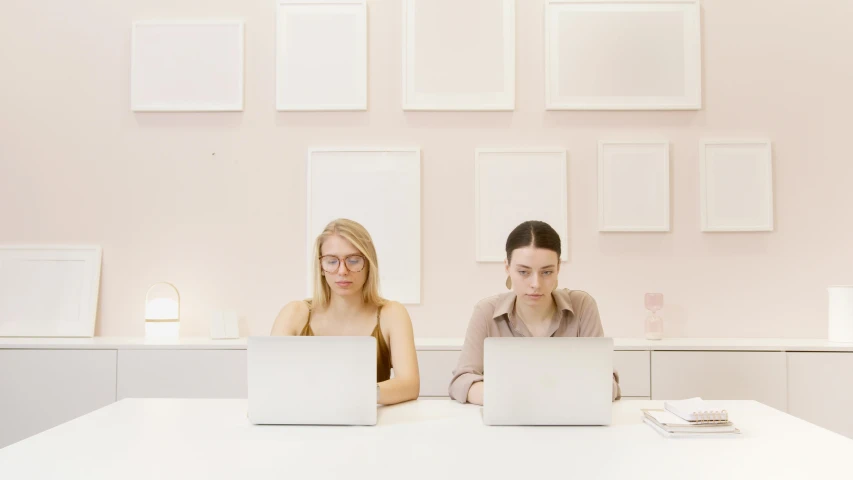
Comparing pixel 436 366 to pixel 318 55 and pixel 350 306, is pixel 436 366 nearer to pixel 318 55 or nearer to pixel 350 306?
pixel 350 306

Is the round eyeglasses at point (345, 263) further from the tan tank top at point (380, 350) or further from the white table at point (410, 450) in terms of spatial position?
the white table at point (410, 450)

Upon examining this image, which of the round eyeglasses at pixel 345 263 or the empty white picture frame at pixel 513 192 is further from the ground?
the empty white picture frame at pixel 513 192

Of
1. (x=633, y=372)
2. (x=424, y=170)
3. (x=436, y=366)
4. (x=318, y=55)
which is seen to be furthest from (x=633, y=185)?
(x=318, y=55)

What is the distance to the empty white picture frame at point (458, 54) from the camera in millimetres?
3898

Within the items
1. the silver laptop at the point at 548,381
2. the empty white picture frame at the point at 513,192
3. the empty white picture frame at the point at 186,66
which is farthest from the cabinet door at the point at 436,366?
the empty white picture frame at the point at 186,66

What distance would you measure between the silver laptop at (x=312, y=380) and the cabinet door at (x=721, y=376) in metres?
2.04

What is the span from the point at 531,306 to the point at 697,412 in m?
0.85

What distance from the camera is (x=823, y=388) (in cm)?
342

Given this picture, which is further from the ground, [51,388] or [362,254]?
[362,254]

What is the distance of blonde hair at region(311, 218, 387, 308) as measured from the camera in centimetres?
262

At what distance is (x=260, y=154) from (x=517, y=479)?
2896 millimetres

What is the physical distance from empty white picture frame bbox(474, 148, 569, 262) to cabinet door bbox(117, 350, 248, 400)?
1419 millimetres

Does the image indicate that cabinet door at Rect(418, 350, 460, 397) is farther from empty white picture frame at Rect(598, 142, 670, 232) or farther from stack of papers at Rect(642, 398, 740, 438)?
stack of papers at Rect(642, 398, 740, 438)

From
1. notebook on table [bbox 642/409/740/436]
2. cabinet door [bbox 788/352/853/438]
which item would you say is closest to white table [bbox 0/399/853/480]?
notebook on table [bbox 642/409/740/436]
